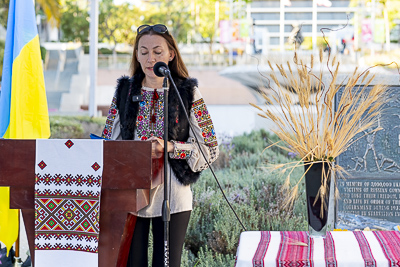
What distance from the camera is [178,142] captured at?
3.06 m

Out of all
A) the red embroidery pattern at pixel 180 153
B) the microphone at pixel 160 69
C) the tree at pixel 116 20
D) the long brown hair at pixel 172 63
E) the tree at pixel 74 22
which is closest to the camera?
the microphone at pixel 160 69

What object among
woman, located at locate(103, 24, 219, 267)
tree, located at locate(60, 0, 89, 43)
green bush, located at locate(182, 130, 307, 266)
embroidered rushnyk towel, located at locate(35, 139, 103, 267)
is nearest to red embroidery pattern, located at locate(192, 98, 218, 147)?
woman, located at locate(103, 24, 219, 267)

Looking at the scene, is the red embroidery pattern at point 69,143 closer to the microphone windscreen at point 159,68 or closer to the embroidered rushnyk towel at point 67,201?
the embroidered rushnyk towel at point 67,201

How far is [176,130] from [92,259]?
0.79m

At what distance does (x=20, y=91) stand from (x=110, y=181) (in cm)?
193

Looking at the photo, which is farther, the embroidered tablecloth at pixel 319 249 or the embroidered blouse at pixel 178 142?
the embroidered blouse at pixel 178 142

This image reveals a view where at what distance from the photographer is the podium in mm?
2592

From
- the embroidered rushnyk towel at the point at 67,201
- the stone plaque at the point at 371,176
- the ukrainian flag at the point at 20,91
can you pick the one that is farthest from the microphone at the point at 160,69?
the stone plaque at the point at 371,176

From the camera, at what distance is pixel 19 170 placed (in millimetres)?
2645

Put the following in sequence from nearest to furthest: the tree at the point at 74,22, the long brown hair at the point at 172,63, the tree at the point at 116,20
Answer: the long brown hair at the point at 172,63 → the tree at the point at 116,20 → the tree at the point at 74,22

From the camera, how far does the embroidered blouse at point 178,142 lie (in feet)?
10.0

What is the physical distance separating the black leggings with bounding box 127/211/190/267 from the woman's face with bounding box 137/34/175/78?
2.44ft

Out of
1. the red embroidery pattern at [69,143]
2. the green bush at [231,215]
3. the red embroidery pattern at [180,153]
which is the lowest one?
the green bush at [231,215]

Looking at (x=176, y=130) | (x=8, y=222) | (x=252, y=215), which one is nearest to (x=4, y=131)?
(x=8, y=222)
